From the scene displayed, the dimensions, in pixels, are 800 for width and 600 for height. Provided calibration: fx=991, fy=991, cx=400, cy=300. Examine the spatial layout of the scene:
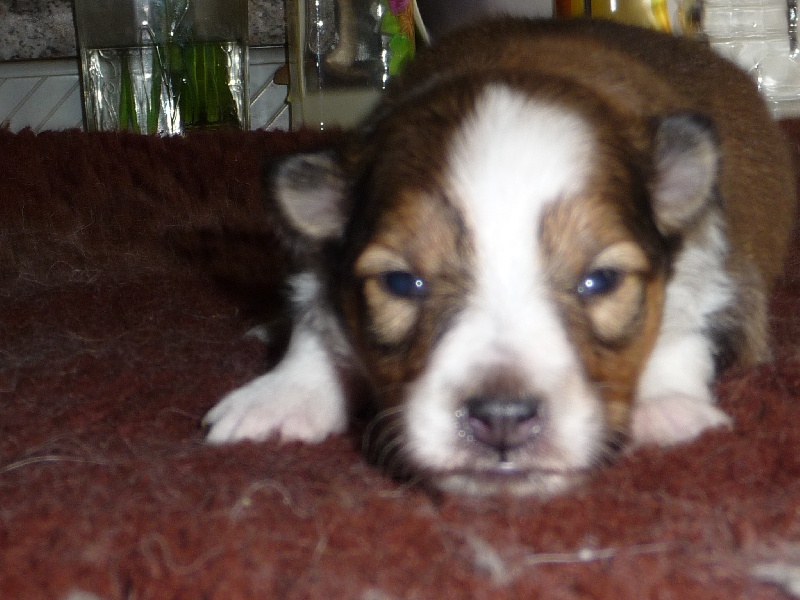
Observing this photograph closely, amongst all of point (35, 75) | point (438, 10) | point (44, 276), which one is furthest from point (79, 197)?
point (438, 10)

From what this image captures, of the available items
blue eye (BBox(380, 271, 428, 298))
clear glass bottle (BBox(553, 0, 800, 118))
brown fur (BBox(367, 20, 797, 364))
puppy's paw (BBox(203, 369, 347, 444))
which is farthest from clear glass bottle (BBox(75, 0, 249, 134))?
blue eye (BBox(380, 271, 428, 298))

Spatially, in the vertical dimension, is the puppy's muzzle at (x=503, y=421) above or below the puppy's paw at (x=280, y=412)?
above

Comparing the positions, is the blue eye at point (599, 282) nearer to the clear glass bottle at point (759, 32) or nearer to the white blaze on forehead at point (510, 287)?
the white blaze on forehead at point (510, 287)

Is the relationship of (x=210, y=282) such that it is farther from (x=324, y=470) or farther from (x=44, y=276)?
(x=324, y=470)

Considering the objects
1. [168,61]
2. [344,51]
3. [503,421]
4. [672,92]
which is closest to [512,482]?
[503,421]

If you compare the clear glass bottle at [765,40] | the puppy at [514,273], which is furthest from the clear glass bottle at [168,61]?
the puppy at [514,273]

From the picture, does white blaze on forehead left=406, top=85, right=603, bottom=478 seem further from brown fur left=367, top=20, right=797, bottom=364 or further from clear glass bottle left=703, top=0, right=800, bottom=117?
clear glass bottle left=703, top=0, right=800, bottom=117

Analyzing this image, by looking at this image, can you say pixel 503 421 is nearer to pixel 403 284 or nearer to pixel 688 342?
pixel 403 284
